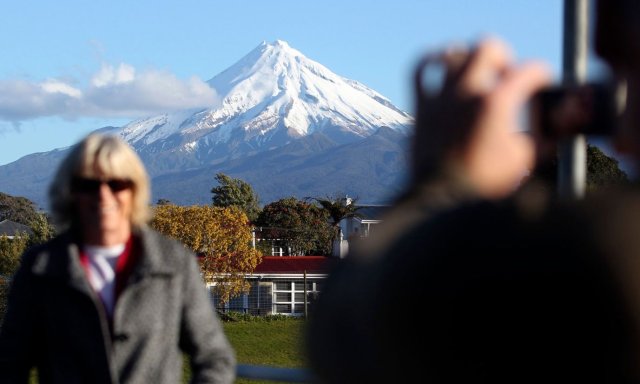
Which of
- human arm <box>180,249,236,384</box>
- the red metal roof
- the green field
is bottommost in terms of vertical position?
the green field

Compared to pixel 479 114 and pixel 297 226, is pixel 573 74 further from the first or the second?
pixel 297 226

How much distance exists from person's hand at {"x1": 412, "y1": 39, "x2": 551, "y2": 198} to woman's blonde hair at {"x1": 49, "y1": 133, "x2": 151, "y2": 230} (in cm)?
232

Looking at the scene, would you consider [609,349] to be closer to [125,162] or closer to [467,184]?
[467,184]

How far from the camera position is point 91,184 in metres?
3.16

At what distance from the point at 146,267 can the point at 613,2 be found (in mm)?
2385

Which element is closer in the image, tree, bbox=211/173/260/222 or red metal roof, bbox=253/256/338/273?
red metal roof, bbox=253/256/338/273

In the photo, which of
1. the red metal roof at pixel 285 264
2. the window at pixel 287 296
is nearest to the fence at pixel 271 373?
the red metal roof at pixel 285 264

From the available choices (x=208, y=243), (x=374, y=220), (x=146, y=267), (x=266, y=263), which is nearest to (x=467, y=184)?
(x=374, y=220)

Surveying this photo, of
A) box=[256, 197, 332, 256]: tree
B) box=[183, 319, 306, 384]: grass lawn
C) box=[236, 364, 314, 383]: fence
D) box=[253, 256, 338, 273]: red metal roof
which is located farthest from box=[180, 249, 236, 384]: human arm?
box=[256, 197, 332, 256]: tree

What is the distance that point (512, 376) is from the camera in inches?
31.3

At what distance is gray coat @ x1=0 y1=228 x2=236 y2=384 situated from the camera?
3027mm

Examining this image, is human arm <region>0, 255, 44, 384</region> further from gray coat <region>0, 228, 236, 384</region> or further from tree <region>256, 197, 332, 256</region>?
tree <region>256, 197, 332, 256</region>

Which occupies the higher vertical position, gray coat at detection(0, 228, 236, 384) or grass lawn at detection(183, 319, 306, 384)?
gray coat at detection(0, 228, 236, 384)

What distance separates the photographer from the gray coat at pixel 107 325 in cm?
303
